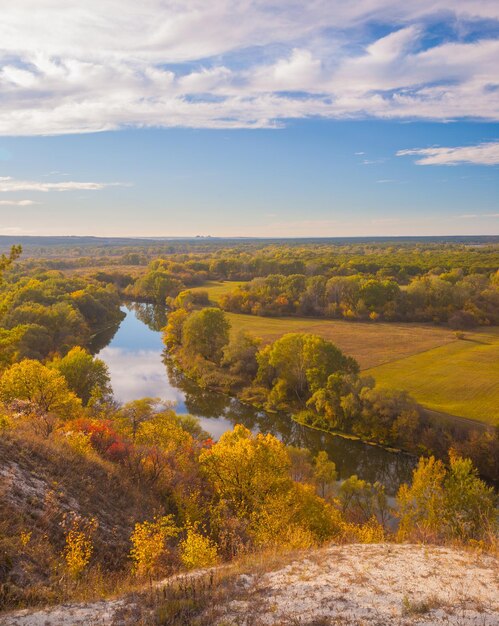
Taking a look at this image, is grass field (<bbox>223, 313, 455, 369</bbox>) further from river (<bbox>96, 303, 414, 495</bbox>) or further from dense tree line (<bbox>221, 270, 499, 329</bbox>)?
river (<bbox>96, 303, 414, 495</bbox>)

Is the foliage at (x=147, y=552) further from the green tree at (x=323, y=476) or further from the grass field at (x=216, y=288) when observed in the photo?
the grass field at (x=216, y=288)

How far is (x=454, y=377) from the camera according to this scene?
142ft

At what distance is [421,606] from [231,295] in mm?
79371

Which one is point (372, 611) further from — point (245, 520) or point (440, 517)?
point (440, 517)

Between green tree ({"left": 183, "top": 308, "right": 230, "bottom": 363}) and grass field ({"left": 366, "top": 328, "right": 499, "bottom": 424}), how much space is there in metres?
18.4

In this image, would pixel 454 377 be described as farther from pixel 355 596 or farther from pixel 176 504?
pixel 355 596

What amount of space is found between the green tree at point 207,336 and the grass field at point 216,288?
3624 centimetres

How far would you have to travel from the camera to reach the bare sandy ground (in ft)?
22.8

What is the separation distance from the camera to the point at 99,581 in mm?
9133

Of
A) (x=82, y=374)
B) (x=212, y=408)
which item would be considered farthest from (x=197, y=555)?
(x=212, y=408)

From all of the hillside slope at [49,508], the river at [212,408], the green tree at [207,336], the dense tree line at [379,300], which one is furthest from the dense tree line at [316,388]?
the dense tree line at [379,300]

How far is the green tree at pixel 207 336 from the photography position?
52281 millimetres

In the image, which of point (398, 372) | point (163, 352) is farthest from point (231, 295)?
point (398, 372)

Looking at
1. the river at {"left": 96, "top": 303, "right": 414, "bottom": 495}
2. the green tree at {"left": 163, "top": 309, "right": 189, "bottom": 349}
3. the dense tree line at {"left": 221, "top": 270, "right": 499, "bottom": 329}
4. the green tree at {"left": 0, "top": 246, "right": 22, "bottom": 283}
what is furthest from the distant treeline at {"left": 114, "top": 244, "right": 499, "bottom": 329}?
the green tree at {"left": 0, "top": 246, "right": 22, "bottom": 283}
